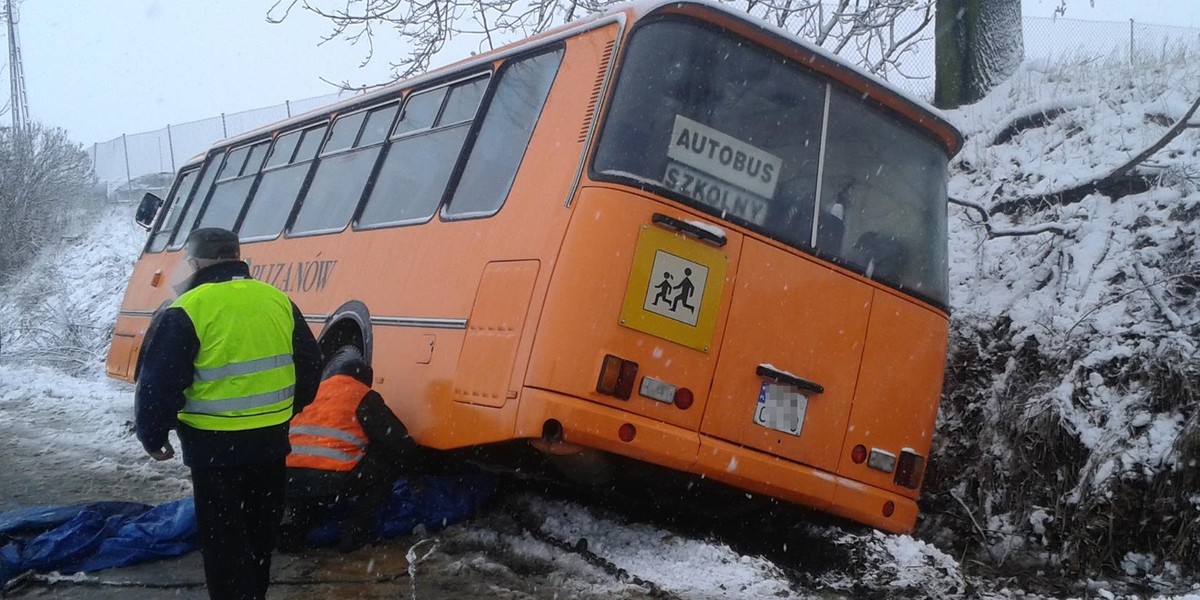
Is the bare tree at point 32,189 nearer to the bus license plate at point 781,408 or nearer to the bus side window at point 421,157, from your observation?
the bus side window at point 421,157

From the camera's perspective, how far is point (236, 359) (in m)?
3.85

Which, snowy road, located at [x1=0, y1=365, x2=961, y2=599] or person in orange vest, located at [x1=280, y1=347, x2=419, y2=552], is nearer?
snowy road, located at [x1=0, y1=365, x2=961, y2=599]

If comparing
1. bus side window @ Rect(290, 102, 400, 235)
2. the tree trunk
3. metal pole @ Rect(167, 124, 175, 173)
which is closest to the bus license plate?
bus side window @ Rect(290, 102, 400, 235)

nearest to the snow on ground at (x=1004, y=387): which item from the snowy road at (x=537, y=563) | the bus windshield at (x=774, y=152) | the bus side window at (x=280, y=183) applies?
the snowy road at (x=537, y=563)

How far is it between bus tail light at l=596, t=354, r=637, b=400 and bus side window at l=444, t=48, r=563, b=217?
3.97 feet

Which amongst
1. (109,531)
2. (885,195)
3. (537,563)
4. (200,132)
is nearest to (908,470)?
(885,195)

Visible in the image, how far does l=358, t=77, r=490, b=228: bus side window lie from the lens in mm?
5910

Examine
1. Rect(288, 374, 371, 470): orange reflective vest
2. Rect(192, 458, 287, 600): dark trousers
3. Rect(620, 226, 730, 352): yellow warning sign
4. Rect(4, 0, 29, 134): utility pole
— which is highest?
Rect(4, 0, 29, 134): utility pole

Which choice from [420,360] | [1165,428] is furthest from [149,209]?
[1165,428]

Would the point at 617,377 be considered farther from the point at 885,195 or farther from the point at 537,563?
the point at 885,195

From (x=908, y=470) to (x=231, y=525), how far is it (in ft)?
11.2

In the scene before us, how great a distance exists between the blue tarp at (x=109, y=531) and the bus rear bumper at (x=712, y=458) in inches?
57.2

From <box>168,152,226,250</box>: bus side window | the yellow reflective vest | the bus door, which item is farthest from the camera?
<box>168,152,226,250</box>: bus side window

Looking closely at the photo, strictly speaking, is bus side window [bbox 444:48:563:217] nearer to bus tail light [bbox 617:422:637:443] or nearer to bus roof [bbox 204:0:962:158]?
bus roof [bbox 204:0:962:158]
